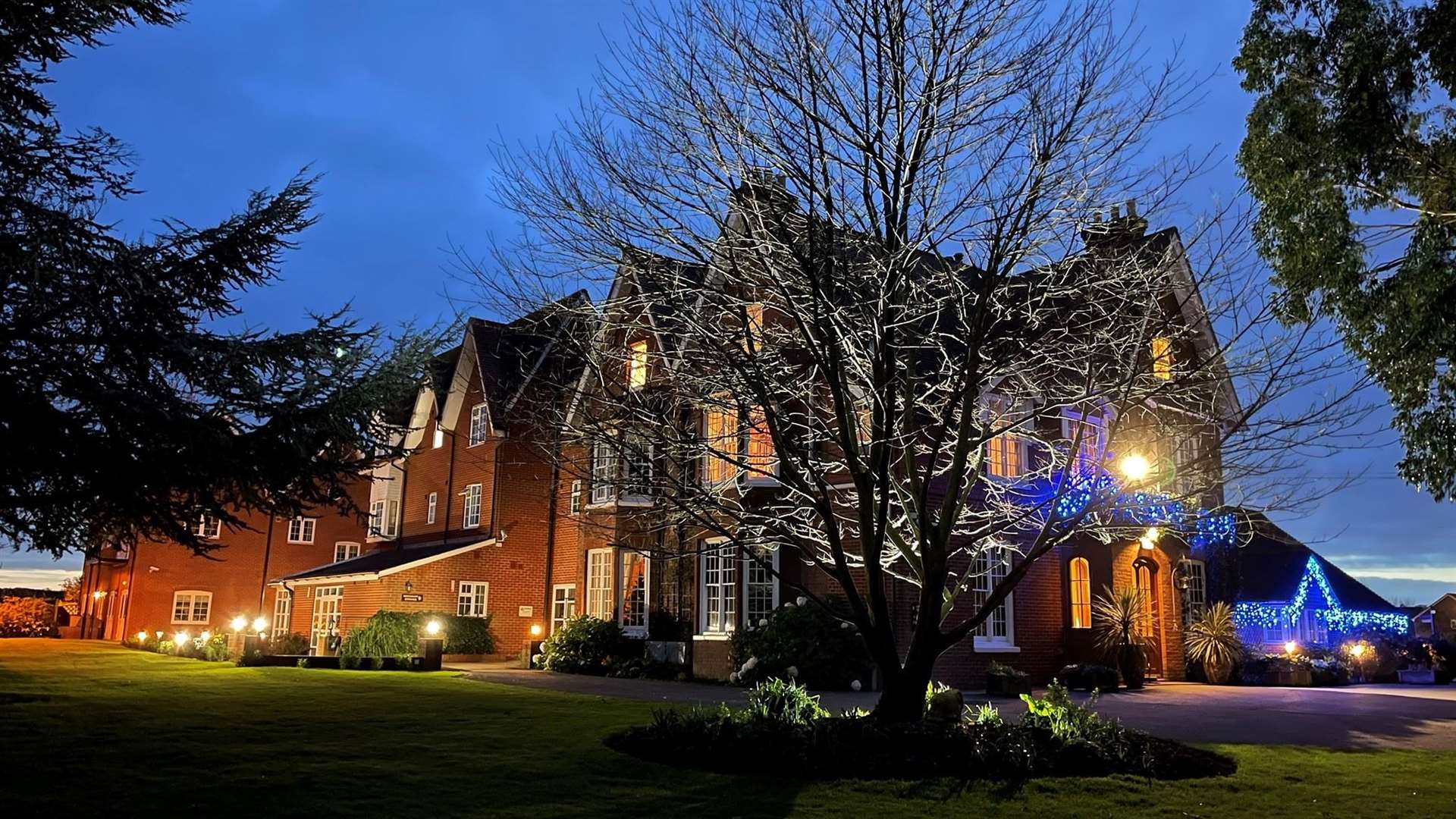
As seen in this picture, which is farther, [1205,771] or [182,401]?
[182,401]

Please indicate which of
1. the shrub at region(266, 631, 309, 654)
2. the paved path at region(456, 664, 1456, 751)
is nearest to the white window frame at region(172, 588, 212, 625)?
the shrub at region(266, 631, 309, 654)

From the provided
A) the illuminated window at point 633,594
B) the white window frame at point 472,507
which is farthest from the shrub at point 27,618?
the illuminated window at point 633,594

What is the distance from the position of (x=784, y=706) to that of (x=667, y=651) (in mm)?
12177

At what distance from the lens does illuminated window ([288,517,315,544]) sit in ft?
145

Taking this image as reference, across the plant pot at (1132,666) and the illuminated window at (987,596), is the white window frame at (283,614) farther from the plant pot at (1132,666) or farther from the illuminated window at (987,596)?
the plant pot at (1132,666)

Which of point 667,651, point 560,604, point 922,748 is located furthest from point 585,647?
point 922,748

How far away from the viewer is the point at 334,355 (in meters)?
13.3

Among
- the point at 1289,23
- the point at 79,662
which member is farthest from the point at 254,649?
the point at 1289,23

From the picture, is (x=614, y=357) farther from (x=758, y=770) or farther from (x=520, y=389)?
(x=758, y=770)

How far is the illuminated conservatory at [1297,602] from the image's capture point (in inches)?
1088

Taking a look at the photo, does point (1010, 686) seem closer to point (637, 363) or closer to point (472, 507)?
point (637, 363)

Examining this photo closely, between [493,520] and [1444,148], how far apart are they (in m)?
25.2

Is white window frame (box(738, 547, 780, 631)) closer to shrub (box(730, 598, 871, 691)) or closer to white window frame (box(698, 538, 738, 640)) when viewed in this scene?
white window frame (box(698, 538, 738, 640))

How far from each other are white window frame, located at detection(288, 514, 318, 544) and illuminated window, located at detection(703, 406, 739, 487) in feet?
93.7
